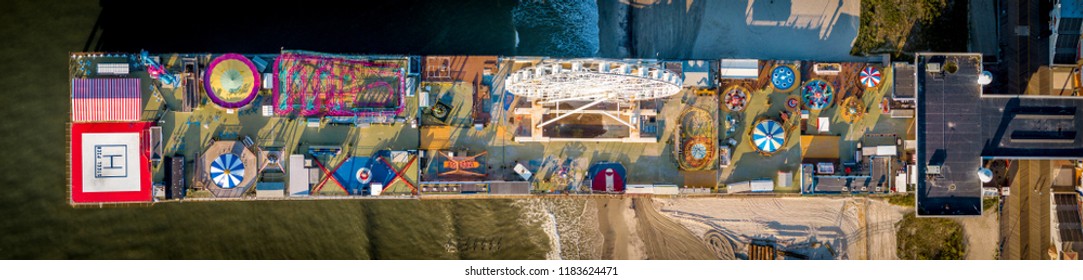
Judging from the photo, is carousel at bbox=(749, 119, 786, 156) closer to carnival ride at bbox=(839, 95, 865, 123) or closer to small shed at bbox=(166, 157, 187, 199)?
carnival ride at bbox=(839, 95, 865, 123)

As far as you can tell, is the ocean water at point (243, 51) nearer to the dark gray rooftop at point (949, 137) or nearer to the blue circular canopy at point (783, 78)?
the blue circular canopy at point (783, 78)

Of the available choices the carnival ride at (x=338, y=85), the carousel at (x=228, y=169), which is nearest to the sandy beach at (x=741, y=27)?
the carnival ride at (x=338, y=85)

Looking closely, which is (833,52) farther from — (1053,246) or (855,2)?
(1053,246)

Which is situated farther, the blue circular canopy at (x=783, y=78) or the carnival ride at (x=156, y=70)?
the blue circular canopy at (x=783, y=78)

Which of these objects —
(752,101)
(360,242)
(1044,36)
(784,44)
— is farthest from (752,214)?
(360,242)

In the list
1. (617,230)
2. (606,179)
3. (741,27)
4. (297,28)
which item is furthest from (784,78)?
(297,28)

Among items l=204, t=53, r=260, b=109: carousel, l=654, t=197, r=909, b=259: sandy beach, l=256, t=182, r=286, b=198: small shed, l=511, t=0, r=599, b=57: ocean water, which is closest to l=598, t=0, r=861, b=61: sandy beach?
l=511, t=0, r=599, b=57: ocean water
